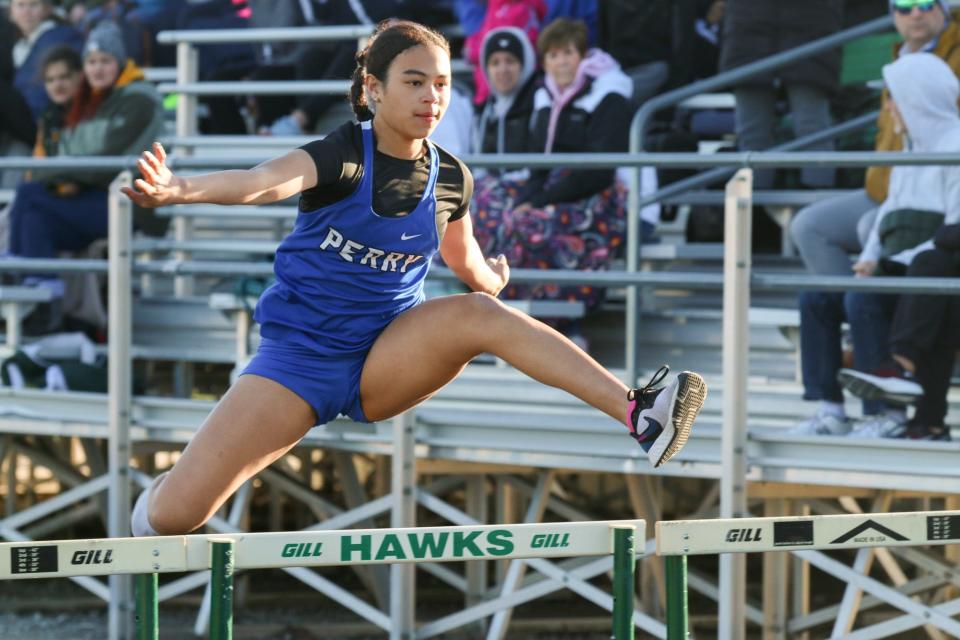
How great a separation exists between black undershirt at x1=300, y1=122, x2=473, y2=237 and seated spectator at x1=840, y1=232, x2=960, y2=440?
1.89m

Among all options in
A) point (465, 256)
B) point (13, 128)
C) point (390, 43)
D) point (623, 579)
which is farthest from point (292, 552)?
point (13, 128)

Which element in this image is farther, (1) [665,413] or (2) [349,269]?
(2) [349,269]

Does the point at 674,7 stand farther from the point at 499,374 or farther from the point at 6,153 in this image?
the point at 6,153

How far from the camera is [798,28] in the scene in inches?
322

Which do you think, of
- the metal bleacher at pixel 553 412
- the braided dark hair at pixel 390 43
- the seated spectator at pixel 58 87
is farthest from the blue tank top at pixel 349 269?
the seated spectator at pixel 58 87

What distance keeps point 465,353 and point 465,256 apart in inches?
16.1

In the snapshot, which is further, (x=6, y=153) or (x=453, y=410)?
(x=6, y=153)

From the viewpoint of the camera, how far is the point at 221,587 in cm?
411

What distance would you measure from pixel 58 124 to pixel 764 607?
14.1 feet

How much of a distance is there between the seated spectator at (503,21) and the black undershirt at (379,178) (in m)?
3.26

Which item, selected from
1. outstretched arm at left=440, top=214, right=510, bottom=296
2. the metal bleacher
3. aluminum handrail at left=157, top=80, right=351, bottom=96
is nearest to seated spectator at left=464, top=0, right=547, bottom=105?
aluminum handrail at left=157, top=80, right=351, bottom=96

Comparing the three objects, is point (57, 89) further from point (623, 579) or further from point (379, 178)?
point (623, 579)

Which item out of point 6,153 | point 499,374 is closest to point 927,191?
point 499,374

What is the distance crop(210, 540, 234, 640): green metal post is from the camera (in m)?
4.09
